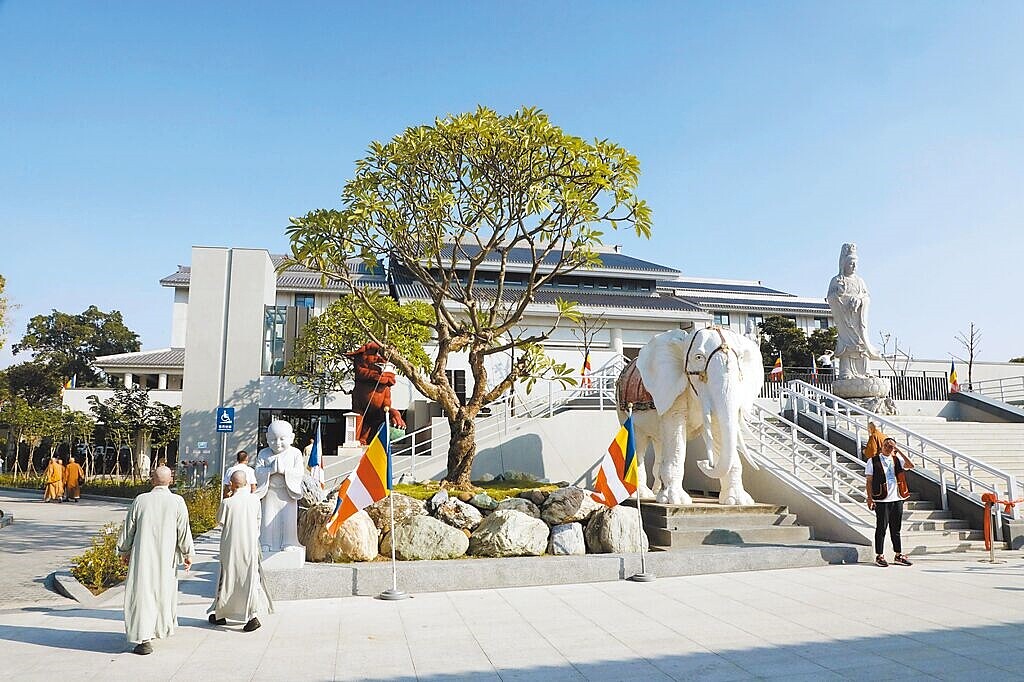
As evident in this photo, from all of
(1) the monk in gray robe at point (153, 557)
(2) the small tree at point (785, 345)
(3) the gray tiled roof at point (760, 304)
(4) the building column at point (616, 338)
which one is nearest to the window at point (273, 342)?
(4) the building column at point (616, 338)

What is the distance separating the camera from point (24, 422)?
30.9m

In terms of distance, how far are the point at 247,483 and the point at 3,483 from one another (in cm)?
2814

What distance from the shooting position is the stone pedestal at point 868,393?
56.1 ft

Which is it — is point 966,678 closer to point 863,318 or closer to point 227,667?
point 227,667

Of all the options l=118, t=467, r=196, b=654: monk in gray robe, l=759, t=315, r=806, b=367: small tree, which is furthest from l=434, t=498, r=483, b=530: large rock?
l=759, t=315, r=806, b=367: small tree

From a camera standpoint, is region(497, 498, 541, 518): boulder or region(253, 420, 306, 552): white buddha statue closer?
region(253, 420, 306, 552): white buddha statue

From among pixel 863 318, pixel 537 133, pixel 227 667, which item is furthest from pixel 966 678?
pixel 863 318

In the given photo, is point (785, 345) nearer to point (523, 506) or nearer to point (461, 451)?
point (461, 451)

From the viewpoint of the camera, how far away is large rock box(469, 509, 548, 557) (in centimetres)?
902

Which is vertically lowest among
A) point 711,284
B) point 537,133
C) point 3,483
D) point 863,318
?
point 3,483

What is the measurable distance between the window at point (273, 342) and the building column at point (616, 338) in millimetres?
13322

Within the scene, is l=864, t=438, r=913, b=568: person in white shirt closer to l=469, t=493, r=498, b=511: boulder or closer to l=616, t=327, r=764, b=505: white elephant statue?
l=616, t=327, r=764, b=505: white elephant statue

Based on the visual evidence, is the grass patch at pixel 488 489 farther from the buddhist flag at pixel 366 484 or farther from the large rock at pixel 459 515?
the buddhist flag at pixel 366 484

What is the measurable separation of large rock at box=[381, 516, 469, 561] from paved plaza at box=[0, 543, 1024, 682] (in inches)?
37.1
